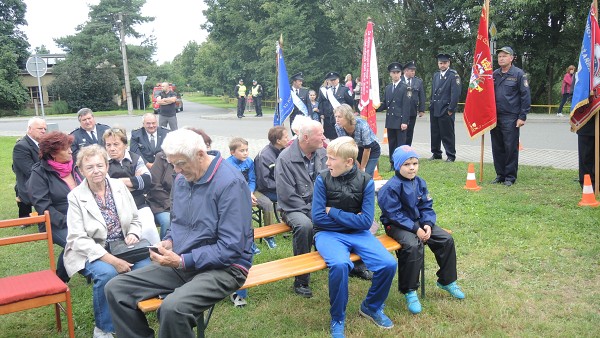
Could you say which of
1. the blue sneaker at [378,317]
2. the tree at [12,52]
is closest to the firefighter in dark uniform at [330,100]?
the blue sneaker at [378,317]

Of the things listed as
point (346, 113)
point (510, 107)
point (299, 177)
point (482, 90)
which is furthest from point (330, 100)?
point (299, 177)

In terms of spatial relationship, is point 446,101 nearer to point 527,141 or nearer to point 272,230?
point 527,141

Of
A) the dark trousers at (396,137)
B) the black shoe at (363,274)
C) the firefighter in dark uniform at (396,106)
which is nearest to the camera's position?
the black shoe at (363,274)

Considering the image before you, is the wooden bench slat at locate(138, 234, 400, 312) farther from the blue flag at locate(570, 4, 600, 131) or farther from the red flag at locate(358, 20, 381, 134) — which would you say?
the red flag at locate(358, 20, 381, 134)

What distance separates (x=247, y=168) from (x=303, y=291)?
2174 mm

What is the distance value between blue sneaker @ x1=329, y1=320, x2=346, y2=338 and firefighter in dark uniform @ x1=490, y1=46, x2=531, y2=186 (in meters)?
5.48

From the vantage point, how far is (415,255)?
4316 mm

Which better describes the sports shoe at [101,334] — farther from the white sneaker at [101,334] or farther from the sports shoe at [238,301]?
the sports shoe at [238,301]

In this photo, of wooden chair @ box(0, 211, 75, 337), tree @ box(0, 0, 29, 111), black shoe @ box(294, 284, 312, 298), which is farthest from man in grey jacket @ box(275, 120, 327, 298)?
tree @ box(0, 0, 29, 111)

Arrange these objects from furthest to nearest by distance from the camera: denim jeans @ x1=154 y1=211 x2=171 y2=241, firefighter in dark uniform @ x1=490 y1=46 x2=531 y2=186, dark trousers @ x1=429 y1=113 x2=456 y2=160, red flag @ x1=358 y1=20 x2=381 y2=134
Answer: dark trousers @ x1=429 y1=113 x2=456 y2=160 → red flag @ x1=358 y1=20 x2=381 y2=134 → firefighter in dark uniform @ x1=490 y1=46 x2=531 y2=186 → denim jeans @ x1=154 y1=211 x2=171 y2=241

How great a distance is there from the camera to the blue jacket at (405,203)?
445 cm

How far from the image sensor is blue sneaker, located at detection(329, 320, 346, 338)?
3.90m

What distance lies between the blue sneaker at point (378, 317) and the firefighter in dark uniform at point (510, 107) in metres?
5.13

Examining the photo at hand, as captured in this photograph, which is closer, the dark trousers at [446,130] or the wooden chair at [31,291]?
the wooden chair at [31,291]
